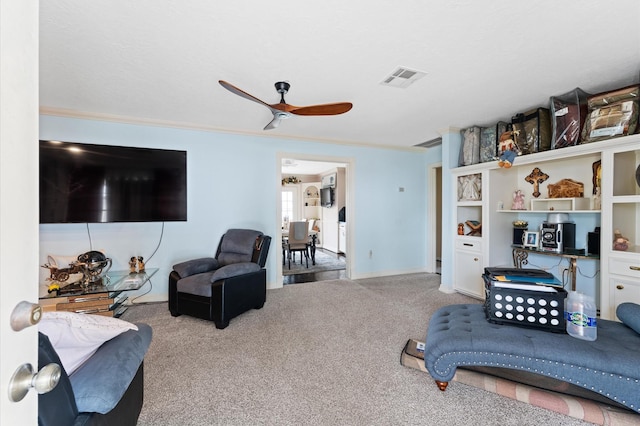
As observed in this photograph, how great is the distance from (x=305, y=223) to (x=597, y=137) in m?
4.15

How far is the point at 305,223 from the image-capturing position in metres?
5.30

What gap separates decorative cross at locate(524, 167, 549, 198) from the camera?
3230 mm

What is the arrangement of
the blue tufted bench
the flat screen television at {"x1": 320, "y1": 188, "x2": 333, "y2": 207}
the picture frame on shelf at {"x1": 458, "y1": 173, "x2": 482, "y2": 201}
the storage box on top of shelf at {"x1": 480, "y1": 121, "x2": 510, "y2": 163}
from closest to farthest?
the blue tufted bench < the storage box on top of shelf at {"x1": 480, "y1": 121, "x2": 510, "y2": 163} < the picture frame on shelf at {"x1": 458, "y1": 173, "x2": 482, "y2": 201} < the flat screen television at {"x1": 320, "y1": 188, "x2": 333, "y2": 207}

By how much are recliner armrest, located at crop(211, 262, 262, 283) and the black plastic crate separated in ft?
7.53

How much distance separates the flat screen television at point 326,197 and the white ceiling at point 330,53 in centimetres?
421

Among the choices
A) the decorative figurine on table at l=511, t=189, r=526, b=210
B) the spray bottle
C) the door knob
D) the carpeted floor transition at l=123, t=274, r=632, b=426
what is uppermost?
the decorative figurine on table at l=511, t=189, r=526, b=210

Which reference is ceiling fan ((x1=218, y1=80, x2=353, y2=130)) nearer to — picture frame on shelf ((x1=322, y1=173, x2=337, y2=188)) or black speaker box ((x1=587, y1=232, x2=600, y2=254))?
black speaker box ((x1=587, y1=232, x2=600, y2=254))

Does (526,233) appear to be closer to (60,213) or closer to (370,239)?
(370,239)

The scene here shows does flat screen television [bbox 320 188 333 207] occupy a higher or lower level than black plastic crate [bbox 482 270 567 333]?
higher

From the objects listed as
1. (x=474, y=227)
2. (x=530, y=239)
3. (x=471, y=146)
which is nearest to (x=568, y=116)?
(x=471, y=146)

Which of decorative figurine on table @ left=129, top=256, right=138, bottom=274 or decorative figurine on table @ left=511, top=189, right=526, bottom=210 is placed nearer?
decorative figurine on table @ left=129, top=256, right=138, bottom=274

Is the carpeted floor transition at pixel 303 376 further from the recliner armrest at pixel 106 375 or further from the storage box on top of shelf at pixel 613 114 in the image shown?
the storage box on top of shelf at pixel 613 114

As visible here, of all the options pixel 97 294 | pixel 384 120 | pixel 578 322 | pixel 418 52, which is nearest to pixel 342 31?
pixel 418 52

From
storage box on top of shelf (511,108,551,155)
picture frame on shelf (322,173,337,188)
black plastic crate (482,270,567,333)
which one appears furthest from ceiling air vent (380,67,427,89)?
picture frame on shelf (322,173,337,188)
